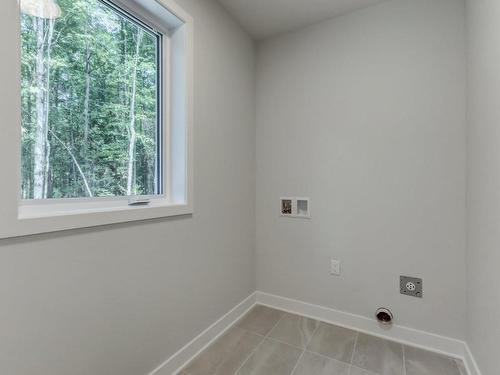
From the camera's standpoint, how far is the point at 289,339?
5.68 feet

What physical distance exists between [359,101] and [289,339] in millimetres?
1702

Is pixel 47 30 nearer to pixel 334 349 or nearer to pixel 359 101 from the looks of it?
pixel 359 101

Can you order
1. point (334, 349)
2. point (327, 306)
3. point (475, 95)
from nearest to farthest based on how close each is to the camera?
point (475, 95) → point (334, 349) → point (327, 306)

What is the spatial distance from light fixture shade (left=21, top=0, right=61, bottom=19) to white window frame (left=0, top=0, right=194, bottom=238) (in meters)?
0.18

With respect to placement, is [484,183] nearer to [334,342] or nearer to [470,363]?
[470,363]

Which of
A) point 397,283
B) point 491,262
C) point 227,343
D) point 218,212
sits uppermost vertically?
point 218,212

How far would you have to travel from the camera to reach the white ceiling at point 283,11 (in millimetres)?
1762

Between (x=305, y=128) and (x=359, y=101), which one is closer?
(x=359, y=101)

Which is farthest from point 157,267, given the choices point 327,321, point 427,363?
point 427,363

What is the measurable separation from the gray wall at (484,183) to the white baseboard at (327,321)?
14 cm

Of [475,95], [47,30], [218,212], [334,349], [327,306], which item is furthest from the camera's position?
[327,306]

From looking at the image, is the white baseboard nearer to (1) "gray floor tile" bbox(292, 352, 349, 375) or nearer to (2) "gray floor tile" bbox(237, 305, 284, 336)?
(2) "gray floor tile" bbox(237, 305, 284, 336)

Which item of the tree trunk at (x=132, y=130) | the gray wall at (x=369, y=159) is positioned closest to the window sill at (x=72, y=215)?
the tree trunk at (x=132, y=130)

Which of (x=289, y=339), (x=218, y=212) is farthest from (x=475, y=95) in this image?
(x=289, y=339)
